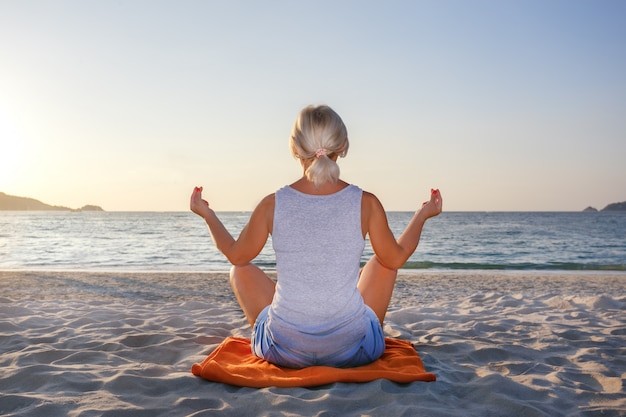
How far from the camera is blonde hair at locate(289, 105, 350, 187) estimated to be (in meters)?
2.86

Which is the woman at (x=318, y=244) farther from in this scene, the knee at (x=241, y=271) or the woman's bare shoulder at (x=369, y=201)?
the knee at (x=241, y=271)

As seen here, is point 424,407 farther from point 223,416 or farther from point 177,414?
point 177,414

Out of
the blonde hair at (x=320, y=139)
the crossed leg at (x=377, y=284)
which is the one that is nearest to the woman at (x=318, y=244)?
the blonde hair at (x=320, y=139)

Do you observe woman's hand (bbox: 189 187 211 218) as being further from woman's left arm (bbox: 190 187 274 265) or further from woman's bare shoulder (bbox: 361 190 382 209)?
woman's bare shoulder (bbox: 361 190 382 209)

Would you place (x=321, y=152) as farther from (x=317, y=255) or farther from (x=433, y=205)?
(x=433, y=205)

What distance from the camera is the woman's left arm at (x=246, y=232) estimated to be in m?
3.01

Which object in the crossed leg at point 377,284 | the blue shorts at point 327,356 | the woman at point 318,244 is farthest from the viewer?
the crossed leg at point 377,284

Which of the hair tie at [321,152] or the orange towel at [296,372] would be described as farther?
the orange towel at [296,372]

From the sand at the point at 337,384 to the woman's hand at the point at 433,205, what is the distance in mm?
1073

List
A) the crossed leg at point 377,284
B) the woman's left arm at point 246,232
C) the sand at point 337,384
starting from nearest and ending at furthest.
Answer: the sand at point 337,384
the woman's left arm at point 246,232
the crossed leg at point 377,284

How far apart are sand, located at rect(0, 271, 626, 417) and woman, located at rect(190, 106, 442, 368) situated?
1.02 feet

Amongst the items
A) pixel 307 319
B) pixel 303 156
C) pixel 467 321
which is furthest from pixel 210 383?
pixel 467 321

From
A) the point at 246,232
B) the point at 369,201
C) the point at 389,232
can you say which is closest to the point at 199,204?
the point at 246,232

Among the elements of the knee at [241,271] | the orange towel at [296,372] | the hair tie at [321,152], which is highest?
the hair tie at [321,152]
